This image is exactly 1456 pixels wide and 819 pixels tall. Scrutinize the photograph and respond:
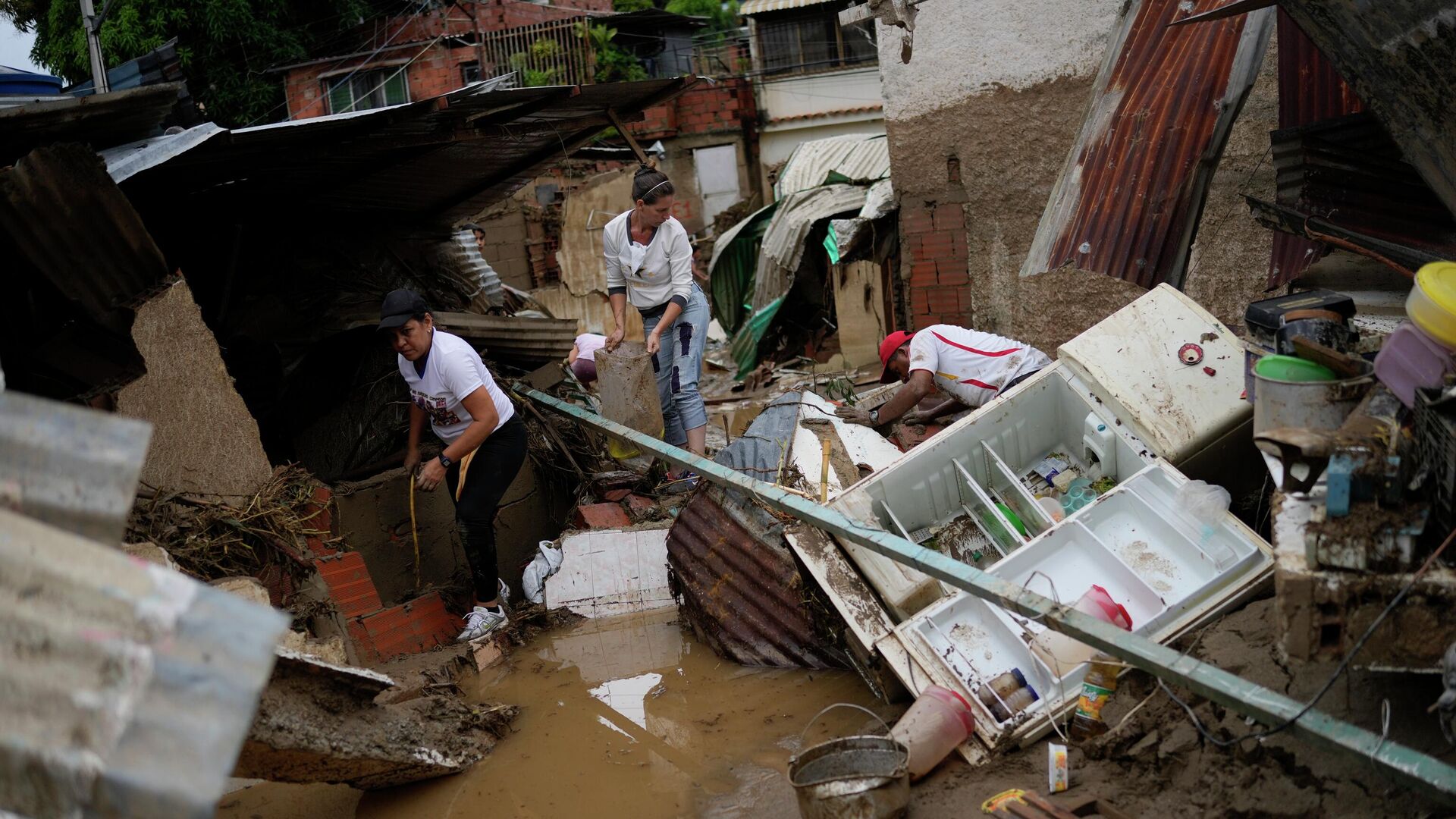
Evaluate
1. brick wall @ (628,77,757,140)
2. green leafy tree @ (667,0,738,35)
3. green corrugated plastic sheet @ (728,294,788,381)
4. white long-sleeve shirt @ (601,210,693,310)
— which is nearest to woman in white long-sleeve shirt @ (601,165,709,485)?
white long-sleeve shirt @ (601,210,693,310)

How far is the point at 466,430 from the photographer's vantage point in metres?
5.22

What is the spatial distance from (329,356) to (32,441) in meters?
5.89

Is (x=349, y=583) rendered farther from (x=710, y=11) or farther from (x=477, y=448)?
(x=710, y=11)

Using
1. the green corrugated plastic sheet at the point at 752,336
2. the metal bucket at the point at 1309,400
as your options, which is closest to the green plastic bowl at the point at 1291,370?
the metal bucket at the point at 1309,400

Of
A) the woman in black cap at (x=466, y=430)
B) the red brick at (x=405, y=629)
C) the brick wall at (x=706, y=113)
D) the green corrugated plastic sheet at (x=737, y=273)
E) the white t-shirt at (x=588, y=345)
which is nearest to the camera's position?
the woman in black cap at (x=466, y=430)

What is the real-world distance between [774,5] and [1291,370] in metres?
22.4

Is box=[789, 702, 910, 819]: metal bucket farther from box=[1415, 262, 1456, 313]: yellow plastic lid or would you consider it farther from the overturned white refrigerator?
box=[1415, 262, 1456, 313]: yellow plastic lid

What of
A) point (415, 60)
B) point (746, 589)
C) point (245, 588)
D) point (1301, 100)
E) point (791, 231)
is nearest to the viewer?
point (245, 588)

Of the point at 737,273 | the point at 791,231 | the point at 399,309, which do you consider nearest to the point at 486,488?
the point at 399,309

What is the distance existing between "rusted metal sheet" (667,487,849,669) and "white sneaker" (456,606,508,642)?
101 cm

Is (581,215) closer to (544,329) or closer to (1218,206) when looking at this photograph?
(544,329)

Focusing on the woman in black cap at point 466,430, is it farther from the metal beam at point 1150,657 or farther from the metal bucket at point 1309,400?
the metal bucket at point 1309,400

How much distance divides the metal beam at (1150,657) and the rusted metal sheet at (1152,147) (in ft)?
6.67

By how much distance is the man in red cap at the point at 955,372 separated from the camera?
5258 millimetres
